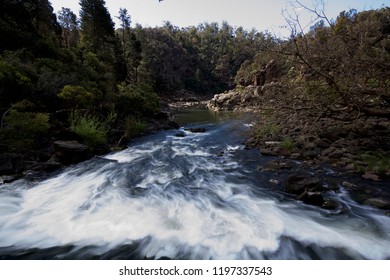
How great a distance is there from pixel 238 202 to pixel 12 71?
28.6 ft

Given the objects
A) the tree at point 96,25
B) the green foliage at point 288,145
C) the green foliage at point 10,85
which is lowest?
the green foliage at point 288,145

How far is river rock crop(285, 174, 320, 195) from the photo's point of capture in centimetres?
538

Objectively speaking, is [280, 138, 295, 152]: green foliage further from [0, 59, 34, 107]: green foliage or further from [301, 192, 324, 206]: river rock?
[0, 59, 34, 107]: green foliage

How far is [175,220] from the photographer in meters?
4.54

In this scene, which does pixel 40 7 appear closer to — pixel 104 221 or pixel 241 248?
pixel 104 221

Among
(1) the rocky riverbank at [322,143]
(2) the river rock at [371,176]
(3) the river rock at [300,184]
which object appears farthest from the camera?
(2) the river rock at [371,176]

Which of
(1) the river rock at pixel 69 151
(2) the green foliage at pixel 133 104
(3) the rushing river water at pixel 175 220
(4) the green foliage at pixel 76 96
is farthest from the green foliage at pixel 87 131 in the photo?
(2) the green foliage at pixel 133 104


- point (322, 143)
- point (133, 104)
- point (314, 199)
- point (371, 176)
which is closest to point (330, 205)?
point (314, 199)

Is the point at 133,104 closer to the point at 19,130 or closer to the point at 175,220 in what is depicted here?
the point at 19,130

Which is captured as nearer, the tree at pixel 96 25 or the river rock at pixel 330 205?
the river rock at pixel 330 205

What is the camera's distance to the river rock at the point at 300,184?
5379mm

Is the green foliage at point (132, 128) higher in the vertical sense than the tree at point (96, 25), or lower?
lower

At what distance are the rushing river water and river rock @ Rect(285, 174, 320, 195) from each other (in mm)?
262

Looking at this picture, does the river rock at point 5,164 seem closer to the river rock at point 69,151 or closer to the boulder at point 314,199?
the river rock at point 69,151
